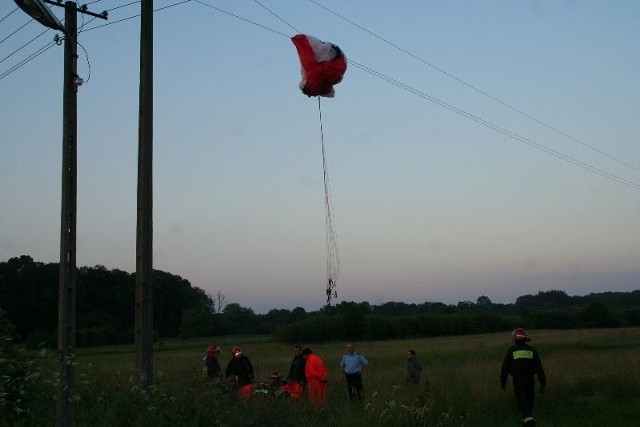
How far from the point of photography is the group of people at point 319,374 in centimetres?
1188

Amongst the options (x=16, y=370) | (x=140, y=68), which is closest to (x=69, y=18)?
(x=140, y=68)

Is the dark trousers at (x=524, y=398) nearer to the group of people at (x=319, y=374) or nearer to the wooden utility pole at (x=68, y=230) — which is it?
the group of people at (x=319, y=374)

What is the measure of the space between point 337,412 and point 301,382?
557cm

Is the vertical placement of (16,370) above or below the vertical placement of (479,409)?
above

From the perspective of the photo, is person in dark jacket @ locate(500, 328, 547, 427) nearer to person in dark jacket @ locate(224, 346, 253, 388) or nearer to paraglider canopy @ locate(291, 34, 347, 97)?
person in dark jacket @ locate(224, 346, 253, 388)

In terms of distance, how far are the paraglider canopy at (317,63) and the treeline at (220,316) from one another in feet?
142

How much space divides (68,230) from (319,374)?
7.54 m

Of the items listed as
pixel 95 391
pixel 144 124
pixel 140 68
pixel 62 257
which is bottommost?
pixel 95 391

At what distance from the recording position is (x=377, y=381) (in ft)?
64.2

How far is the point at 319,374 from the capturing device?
1508 centimetres

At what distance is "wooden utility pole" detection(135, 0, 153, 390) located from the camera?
975 centimetres

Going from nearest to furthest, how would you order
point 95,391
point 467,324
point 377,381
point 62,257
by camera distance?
point 62,257 → point 95,391 → point 377,381 → point 467,324

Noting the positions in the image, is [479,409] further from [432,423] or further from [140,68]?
[140,68]

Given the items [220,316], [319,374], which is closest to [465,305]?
[220,316]
